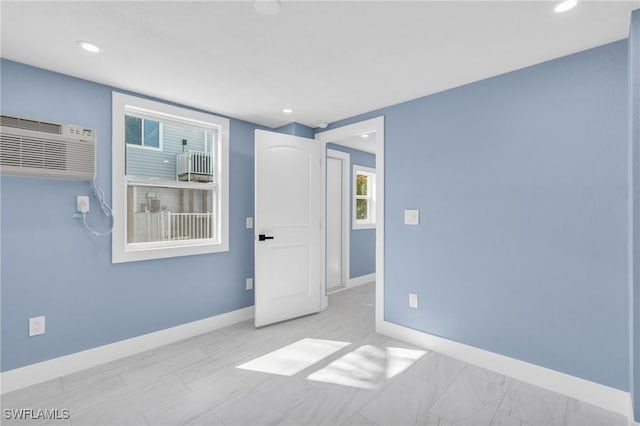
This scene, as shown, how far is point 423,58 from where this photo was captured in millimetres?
2096

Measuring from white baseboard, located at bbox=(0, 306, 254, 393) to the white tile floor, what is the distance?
0.24 ft

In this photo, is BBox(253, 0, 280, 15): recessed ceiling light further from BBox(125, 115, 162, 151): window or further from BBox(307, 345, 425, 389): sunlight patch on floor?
BBox(307, 345, 425, 389): sunlight patch on floor

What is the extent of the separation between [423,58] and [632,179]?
1.40 metres

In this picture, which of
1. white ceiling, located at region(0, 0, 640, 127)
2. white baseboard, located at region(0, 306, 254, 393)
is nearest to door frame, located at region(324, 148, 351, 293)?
white baseboard, located at region(0, 306, 254, 393)

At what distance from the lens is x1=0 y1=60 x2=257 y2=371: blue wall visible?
2.14 m

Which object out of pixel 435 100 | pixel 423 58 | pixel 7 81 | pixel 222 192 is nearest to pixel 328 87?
pixel 423 58

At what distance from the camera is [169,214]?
120 inches

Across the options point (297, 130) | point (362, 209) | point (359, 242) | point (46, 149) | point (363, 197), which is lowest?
point (359, 242)

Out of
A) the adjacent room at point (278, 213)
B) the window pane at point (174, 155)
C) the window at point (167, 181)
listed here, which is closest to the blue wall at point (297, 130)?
the adjacent room at point (278, 213)

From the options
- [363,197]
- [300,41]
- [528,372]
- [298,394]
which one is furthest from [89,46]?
[363,197]

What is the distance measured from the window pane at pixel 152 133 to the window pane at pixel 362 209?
333cm

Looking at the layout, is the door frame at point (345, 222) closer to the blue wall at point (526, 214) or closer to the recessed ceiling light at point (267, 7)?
the blue wall at point (526, 214)

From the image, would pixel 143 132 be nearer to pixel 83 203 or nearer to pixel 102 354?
pixel 83 203

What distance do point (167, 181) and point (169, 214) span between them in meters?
0.35
